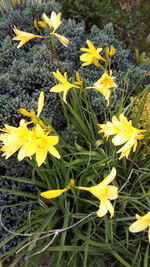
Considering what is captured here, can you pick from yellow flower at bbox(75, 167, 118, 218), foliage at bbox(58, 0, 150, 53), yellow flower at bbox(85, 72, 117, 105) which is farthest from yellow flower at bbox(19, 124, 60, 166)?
foliage at bbox(58, 0, 150, 53)

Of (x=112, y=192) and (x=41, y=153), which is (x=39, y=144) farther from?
(x=112, y=192)

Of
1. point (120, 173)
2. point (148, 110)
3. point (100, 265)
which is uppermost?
point (148, 110)

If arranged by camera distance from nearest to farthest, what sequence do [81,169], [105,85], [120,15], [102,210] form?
[102,210]
[105,85]
[81,169]
[120,15]

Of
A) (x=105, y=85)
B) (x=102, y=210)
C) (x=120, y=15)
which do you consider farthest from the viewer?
(x=120, y=15)

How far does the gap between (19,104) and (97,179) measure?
74 cm

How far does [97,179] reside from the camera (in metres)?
1.79

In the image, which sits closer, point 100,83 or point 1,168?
point 100,83

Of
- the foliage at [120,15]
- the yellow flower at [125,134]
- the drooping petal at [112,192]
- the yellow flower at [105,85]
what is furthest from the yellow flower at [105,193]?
the foliage at [120,15]

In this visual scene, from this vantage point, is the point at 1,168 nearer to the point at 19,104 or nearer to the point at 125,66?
the point at 19,104

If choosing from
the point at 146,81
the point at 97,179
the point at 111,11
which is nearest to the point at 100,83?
the point at 97,179

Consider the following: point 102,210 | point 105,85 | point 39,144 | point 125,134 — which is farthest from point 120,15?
point 102,210

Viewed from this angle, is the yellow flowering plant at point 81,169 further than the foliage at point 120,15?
No

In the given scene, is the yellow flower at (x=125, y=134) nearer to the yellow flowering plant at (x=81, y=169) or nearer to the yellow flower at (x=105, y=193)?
the yellow flowering plant at (x=81, y=169)

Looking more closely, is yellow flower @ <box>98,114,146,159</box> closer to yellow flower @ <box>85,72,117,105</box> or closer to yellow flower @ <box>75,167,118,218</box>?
yellow flower @ <box>75,167,118,218</box>
